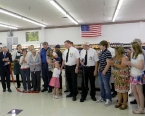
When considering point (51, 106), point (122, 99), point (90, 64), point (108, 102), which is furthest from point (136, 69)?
point (51, 106)

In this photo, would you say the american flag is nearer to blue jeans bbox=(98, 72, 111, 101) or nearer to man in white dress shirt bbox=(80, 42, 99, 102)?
man in white dress shirt bbox=(80, 42, 99, 102)

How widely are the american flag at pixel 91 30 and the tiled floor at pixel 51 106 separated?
294 inches

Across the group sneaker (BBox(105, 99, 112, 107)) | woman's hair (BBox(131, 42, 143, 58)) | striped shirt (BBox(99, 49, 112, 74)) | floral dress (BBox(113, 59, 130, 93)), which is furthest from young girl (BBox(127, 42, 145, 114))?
sneaker (BBox(105, 99, 112, 107))

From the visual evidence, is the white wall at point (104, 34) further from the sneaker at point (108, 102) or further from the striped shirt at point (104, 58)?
the sneaker at point (108, 102)

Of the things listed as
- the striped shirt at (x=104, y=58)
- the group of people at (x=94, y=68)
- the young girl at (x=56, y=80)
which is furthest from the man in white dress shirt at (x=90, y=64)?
the young girl at (x=56, y=80)

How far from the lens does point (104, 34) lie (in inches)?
453

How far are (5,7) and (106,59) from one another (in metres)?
5.55

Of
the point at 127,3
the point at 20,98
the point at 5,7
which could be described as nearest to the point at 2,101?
the point at 20,98

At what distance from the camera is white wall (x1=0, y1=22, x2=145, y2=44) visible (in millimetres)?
11047

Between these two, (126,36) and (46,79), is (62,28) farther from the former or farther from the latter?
(46,79)

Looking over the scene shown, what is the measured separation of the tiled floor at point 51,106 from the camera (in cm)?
336

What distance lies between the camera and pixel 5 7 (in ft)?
22.5

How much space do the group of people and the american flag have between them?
6514 millimetres

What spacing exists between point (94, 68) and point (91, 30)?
25.6 ft
